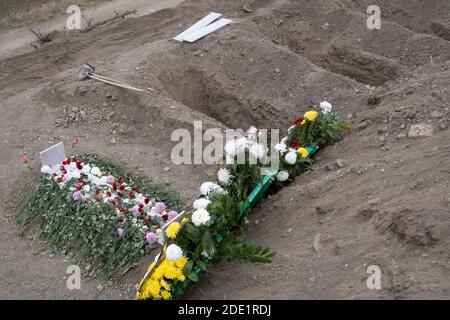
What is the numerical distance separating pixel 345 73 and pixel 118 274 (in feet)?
18.3

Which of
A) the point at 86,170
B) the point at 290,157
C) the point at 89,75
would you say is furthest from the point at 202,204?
the point at 89,75

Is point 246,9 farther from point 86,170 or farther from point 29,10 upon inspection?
point 86,170

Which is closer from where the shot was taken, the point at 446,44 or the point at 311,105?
the point at 311,105

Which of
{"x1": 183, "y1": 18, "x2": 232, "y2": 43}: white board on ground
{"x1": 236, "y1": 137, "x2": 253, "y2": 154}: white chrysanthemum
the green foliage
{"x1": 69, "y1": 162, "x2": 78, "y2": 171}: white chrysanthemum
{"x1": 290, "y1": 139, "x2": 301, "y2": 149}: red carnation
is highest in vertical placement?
{"x1": 236, "y1": 137, "x2": 253, "y2": 154}: white chrysanthemum

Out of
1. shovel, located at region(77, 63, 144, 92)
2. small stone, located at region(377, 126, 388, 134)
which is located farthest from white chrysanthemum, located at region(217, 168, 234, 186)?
shovel, located at region(77, 63, 144, 92)

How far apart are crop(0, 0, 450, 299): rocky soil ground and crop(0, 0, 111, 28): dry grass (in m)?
2.06

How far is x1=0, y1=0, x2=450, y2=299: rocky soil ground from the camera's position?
452cm

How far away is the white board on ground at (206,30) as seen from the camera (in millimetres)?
8977

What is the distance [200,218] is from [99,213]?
138cm

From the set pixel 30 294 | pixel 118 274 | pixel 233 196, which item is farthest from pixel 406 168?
pixel 30 294

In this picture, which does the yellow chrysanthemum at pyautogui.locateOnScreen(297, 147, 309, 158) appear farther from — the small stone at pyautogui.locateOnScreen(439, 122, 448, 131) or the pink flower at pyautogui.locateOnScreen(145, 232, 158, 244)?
the pink flower at pyautogui.locateOnScreen(145, 232, 158, 244)

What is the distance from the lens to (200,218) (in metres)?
4.71

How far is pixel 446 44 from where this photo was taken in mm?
8977

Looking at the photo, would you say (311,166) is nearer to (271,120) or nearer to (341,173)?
(341,173)
